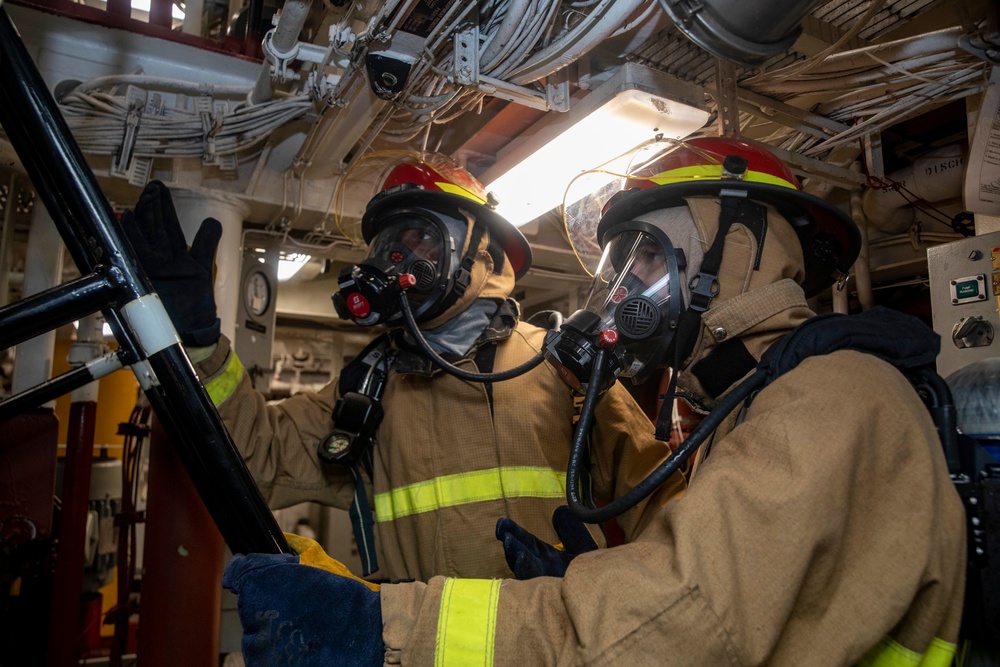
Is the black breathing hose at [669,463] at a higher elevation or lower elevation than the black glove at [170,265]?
lower

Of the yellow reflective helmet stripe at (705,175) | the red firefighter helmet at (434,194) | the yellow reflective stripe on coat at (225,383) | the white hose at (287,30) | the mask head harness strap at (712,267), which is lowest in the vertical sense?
the yellow reflective stripe on coat at (225,383)

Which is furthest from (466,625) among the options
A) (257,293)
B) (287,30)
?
(257,293)

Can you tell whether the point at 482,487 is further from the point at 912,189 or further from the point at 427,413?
the point at 912,189

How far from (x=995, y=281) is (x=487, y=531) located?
2022 millimetres

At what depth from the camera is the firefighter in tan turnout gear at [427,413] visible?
2.12m

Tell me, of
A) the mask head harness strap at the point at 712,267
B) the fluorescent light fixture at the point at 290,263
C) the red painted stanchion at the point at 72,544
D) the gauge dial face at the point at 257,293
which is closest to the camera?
the mask head harness strap at the point at 712,267

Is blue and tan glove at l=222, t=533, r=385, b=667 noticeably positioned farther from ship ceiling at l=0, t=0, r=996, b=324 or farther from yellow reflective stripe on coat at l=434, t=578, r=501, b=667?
ship ceiling at l=0, t=0, r=996, b=324

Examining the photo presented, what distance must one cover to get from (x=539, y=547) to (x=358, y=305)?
1.13m

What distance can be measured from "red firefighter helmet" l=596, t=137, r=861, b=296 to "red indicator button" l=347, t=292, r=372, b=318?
2.71 ft

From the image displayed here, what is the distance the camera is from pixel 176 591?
2.48 meters

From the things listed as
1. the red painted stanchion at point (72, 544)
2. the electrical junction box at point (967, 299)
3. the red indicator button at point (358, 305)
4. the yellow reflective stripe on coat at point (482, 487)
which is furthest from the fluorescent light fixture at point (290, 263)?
the electrical junction box at point (967, 299)

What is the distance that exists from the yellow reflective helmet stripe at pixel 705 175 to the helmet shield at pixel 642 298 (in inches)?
5.8

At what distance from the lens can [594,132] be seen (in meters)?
2.21

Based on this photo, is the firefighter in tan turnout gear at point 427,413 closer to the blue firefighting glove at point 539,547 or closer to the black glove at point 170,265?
the black glove at point 170,265
